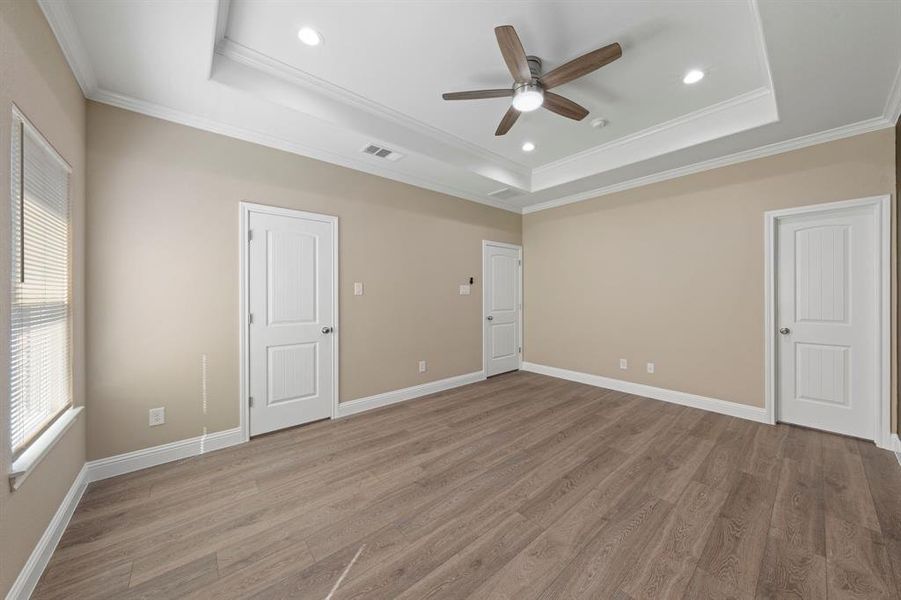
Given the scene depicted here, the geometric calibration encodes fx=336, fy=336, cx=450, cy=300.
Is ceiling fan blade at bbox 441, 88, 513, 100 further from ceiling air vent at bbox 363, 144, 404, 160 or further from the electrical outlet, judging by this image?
the electrical outlet

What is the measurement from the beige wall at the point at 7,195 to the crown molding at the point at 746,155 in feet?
16.4

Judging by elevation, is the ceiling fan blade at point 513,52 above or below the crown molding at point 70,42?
above

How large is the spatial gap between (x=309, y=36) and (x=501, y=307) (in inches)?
159

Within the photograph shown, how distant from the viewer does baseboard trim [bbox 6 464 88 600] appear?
4.64 ft

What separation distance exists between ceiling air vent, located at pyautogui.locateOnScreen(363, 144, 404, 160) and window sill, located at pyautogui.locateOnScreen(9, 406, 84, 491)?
9.68ft

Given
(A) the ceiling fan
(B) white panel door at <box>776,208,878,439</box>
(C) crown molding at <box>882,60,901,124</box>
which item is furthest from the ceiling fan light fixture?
(B) white panel door at <box>776,208,878,439</box>

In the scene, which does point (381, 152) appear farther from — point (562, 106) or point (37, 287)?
point (37, 287)

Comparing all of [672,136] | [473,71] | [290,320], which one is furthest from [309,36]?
[672,136]

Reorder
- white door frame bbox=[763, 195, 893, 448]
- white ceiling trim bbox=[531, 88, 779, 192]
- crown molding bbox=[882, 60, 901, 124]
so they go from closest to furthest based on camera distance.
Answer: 1. crown molding bbox=[882, 60, 901, 124]
2. white door frame bbox=[763, 195, 893, 448]
3. white ceiling trim bbox=[531, 88, 779, 192]

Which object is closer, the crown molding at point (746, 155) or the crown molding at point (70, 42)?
the crown molding at point (70, 42)

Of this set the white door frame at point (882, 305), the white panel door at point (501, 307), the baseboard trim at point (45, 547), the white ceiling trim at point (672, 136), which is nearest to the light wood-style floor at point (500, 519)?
the baseboard trim at point (45, 547)

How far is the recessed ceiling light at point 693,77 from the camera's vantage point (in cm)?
259

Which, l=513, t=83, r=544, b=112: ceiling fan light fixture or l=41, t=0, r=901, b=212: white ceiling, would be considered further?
l=513, t=83, r=544, b=112: ceiling fan light fixture

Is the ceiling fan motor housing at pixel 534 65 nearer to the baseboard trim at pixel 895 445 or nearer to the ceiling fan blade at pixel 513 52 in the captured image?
the ceiling fan blade at pixel 513 52
